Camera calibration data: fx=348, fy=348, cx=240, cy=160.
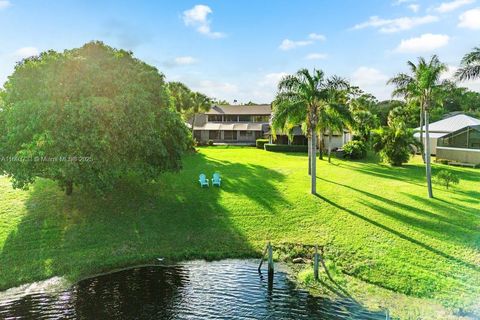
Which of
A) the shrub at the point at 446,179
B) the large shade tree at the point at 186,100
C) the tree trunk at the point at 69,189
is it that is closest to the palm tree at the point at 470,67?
the shrub at the point at 446,179

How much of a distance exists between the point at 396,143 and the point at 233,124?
33.1 meters

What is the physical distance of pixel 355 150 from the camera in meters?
41.3

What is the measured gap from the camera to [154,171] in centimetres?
2070

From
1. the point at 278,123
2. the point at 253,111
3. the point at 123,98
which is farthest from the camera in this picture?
the point at 253,111

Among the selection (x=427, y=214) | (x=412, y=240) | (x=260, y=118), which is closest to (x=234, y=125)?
(x=260, y=118)

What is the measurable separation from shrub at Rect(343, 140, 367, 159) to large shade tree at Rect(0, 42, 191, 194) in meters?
26.7

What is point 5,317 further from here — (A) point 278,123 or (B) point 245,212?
(A) point 278,123

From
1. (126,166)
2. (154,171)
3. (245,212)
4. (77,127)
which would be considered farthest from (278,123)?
(77,127)

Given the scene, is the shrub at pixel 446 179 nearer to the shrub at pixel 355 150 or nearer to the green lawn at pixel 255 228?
the green lawn at pixel 255 228

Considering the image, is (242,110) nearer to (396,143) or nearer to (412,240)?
(396,143)

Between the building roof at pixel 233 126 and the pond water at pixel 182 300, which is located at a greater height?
the building roof at pixel 233 126

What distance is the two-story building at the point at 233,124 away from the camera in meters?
62.3

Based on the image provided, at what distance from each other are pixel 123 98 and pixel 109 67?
3164 millimetres

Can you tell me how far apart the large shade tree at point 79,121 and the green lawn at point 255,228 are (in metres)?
2.56
